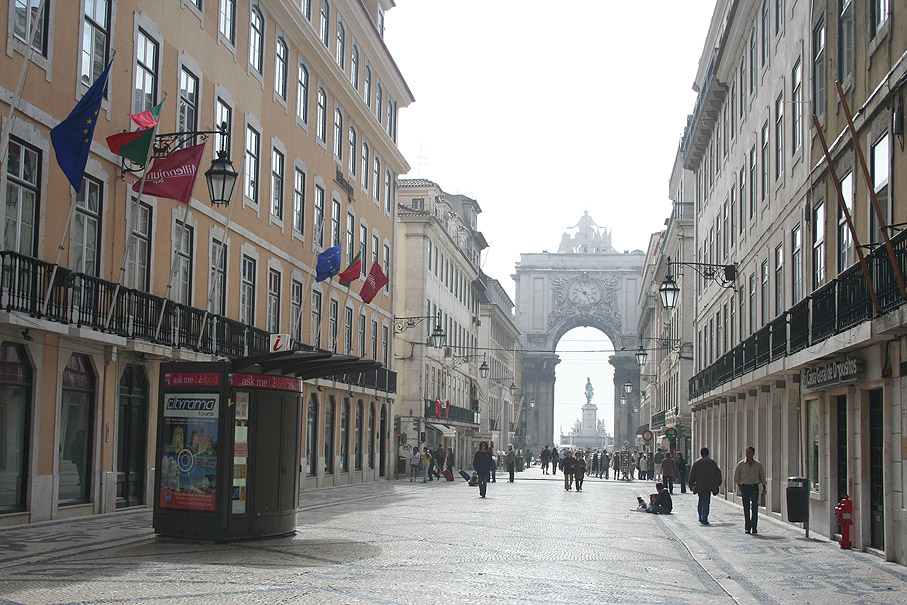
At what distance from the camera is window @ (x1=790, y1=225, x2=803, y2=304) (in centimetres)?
2210

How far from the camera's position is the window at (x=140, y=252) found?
21594mm

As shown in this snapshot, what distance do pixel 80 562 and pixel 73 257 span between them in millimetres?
8093

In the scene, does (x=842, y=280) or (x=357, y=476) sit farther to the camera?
(x=357, y=476)

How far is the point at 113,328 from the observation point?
64.6 ft

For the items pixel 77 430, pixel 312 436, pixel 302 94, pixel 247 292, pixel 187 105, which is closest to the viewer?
pixel 77 430

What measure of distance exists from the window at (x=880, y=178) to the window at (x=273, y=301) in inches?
727

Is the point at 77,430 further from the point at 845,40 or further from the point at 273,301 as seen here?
the point at 845,40

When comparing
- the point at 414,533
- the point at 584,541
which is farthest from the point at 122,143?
the point at 584,541

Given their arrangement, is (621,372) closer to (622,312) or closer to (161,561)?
(622,312)

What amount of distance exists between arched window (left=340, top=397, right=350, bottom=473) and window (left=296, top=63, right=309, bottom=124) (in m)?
10.4

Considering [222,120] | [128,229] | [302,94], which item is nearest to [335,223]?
[302,94]

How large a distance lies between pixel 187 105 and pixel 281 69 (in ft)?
25.2

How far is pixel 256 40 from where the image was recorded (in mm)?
29516

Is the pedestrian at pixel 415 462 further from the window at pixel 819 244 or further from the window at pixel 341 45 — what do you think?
the window at pixel 819 244
